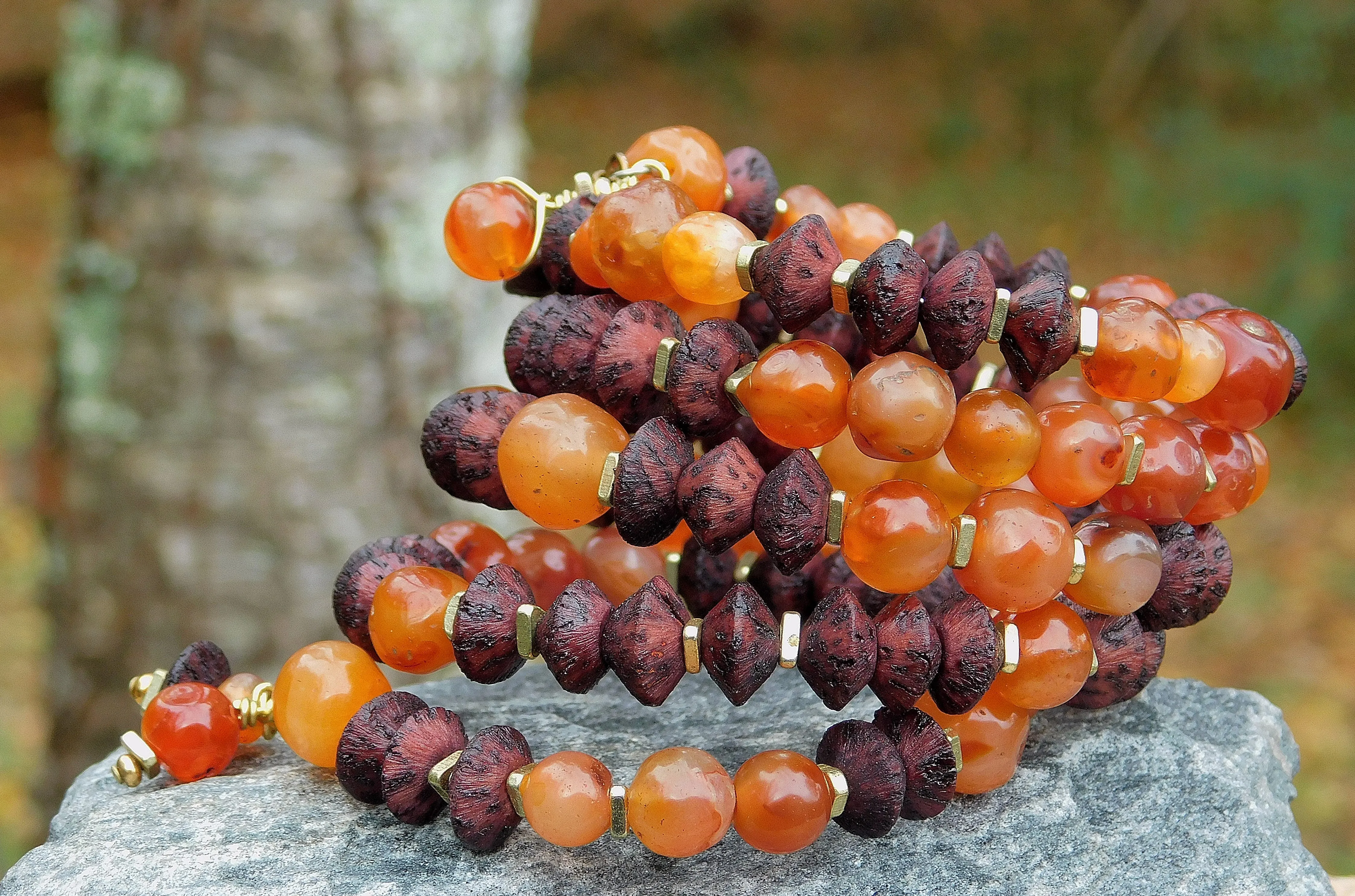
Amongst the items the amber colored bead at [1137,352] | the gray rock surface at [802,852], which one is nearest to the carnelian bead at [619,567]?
the gray rock surface at [802,852]

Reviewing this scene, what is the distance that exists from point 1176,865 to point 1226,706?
0.28 metres

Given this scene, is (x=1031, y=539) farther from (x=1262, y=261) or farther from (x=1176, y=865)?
(x=1262, y=261)

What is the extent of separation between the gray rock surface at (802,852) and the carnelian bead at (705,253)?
0.48 m

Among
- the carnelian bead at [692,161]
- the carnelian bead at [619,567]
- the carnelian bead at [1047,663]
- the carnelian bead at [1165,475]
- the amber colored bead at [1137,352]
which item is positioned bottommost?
the carnelian bead at [1047,663]

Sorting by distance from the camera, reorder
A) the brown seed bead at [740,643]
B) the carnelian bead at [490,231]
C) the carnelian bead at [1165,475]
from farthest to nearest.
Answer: the carnelian bead at [490,231] < the carnelian bead at [1165,475] < the brown seed bead at [740,643]

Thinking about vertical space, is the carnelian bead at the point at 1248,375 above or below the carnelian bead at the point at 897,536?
above

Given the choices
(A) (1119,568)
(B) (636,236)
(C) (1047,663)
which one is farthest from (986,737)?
(B) (636,236)

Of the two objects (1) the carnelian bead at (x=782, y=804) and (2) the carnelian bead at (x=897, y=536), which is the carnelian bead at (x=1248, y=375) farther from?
(1) the carnelian bead at (x=782, y=804)

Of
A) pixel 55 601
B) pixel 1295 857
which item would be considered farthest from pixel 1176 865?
pixel 55 601

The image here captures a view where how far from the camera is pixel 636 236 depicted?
1.16 metres

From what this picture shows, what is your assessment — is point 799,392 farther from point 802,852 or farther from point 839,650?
point 802,852

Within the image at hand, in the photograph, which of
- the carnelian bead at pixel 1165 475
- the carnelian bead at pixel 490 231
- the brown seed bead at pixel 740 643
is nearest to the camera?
the brown seed bead at pixel 740 643

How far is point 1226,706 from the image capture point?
1.34m

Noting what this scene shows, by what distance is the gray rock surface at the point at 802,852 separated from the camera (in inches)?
42.4
